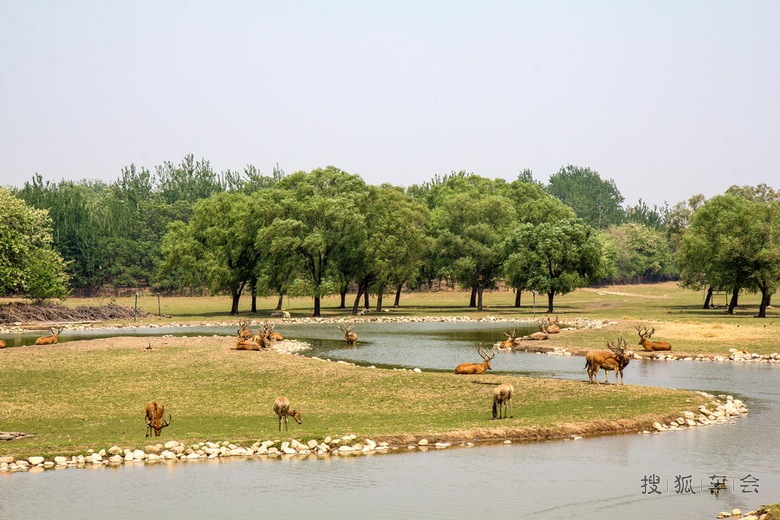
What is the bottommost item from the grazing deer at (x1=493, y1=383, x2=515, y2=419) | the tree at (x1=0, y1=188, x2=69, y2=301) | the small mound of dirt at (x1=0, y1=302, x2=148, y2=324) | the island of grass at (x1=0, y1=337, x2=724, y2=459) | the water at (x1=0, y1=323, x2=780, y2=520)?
the water at (x1=0, y1=323, x2=780, y2=520)

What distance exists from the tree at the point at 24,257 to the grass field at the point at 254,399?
1227 inches

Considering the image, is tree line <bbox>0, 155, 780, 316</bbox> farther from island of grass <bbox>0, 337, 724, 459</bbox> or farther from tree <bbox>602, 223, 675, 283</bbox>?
tree <bbox>602, 223, 675, 283</bbox>

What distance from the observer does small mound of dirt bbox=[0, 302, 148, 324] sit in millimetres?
83375

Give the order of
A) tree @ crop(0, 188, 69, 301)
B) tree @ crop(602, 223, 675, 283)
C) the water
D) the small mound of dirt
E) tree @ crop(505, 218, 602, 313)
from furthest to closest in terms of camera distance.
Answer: tree @ crop(602, 223, 675, 283) < tree @ crop(505, 218, 602, 313) < the small mound of dirt < tree @ crop(0, 188, 69, 301) < the water

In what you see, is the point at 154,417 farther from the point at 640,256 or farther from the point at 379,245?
the point at 640,256

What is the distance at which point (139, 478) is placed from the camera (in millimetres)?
24172

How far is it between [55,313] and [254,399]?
2259 inches

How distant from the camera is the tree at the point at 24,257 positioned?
82062 mm

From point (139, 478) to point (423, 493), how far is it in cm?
726

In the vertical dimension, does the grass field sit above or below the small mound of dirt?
below

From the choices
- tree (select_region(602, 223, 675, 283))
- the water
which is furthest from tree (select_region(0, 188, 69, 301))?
tree (select_region(602, 223, 675, 283))

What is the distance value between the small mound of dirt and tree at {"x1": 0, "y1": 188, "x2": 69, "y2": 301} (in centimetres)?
166

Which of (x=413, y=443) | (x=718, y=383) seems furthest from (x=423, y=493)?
(x=718, y=383)

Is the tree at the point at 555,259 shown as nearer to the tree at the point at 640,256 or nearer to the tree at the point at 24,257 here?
the tree at the point at 24,257
